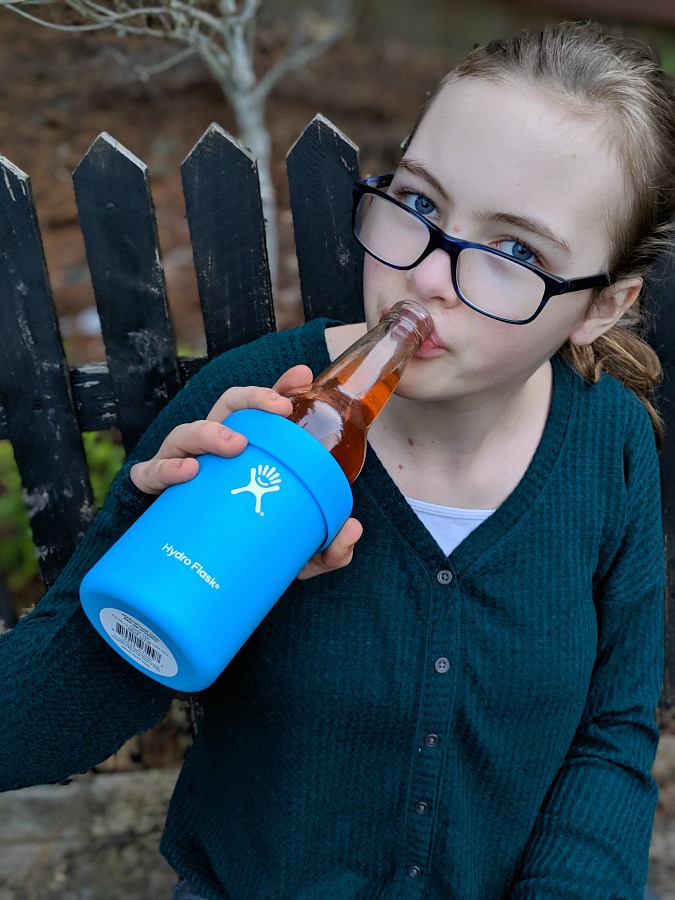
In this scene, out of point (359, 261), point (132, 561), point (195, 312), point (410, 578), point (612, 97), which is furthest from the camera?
point (195, 312)

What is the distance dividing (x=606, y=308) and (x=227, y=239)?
2.80 ft

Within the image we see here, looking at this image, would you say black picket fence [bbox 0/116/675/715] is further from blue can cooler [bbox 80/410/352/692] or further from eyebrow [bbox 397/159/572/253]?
blue can cooler [bbox 80/410/352/692]

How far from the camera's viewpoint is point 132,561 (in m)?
1.08

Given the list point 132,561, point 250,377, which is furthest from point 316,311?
point 132,561

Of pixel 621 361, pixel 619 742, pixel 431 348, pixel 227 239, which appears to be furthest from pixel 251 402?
pixel 619 742

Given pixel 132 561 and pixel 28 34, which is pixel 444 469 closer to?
pixel 132 561

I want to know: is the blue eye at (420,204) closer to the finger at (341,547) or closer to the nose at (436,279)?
the nose at (436,279)

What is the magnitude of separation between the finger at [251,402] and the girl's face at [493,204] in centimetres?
26

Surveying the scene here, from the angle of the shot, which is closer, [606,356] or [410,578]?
[410,578]

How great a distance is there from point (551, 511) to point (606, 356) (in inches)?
15.7

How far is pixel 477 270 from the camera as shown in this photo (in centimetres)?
134

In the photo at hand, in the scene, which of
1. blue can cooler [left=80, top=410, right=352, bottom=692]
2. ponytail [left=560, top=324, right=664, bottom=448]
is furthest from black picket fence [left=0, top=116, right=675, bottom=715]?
blue can cooler [left=80, top=410, right=352, bottom=692]

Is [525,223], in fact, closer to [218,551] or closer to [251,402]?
[251,402]

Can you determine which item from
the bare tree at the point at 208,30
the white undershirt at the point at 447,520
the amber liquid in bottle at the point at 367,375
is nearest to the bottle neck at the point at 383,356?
the amber liquid in bottle at the point at 367,375
